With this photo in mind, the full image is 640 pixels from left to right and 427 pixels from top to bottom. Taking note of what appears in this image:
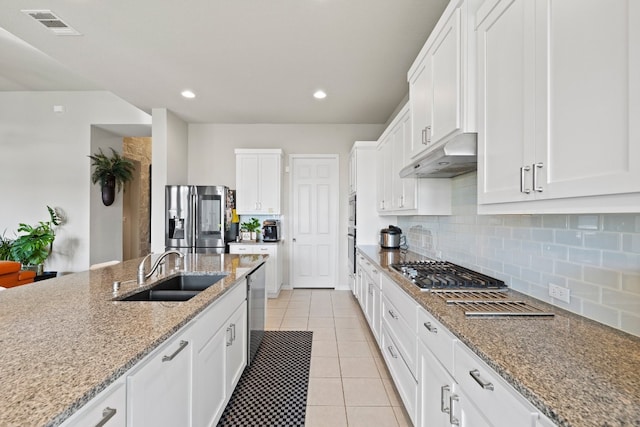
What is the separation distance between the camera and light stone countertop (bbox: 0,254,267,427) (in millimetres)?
654

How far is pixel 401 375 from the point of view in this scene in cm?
191

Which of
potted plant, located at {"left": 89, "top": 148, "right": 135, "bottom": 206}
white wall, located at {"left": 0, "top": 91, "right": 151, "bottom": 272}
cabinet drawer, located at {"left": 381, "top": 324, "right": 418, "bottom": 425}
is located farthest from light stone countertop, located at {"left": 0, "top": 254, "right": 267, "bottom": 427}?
white wall, located at {"left": 0, "top": 91, "right": 151, "bottom": 272}

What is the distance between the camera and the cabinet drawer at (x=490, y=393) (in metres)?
0.76

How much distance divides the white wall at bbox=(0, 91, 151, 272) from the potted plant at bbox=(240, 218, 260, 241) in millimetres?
2322

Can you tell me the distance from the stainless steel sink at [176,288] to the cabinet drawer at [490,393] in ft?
4.78

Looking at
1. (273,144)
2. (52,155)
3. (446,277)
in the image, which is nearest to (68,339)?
(446,277)

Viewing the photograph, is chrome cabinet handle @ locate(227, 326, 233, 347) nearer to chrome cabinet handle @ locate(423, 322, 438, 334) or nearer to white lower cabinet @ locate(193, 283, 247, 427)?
white lower cabinet @ locate(193, 283, 247, 427)

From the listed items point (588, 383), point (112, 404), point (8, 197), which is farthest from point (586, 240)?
point (8, 197)

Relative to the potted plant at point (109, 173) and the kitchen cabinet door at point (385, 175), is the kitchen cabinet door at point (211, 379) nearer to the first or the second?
the kitchen cabinet door at point (385, 175)

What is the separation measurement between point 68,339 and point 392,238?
3.29 meters

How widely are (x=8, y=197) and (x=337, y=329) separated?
19.1 ft

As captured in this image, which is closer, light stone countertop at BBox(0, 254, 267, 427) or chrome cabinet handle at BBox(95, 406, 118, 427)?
light stone countertop at BBox(0, 254, 267, 427)

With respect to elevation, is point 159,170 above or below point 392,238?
above

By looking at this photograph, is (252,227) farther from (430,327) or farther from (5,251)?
(430,327)
